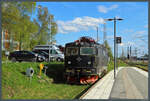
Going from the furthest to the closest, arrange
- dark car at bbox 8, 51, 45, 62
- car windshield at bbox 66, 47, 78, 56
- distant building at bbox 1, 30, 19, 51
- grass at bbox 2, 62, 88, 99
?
dark car at bbox 8, 51, 45, 62
car windshield at bbox 66, 47, 78, 56
distant building at bbox 1, 30, 19, 51
grass at bbox 2, 62, 88, 99

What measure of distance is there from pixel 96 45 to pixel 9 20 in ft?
23.6

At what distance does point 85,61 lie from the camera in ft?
51.8

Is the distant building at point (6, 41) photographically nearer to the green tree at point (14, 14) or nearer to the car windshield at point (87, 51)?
the green tree at point (14, 14)

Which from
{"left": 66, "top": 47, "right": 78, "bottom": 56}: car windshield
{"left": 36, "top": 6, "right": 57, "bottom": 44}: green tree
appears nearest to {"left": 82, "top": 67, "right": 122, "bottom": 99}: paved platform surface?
{"left": 66, "top": 47, "right": 78, "bottom": 56}: car windshield

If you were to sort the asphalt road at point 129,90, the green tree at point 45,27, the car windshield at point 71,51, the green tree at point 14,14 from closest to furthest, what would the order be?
the asphalt road at point 129,90, the green tree at point 14,14, the car windshield at point 71,51, the green tree at point 45,27

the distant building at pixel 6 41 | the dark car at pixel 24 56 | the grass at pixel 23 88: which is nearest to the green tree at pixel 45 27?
the dark car at pixel 24 56

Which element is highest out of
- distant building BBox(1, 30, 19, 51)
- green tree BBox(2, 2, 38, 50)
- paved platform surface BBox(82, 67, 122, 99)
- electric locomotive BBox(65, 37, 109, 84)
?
green tree BBox(2, 2, 38, 50)

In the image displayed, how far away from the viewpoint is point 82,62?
51.9 ft

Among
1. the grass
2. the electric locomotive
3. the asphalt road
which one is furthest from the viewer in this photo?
Answer: the electric locomotive

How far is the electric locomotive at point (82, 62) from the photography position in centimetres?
1559

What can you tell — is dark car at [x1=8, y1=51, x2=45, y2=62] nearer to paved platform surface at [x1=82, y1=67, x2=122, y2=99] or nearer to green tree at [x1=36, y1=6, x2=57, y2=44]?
green tree at [x1=36, y1=6, x2=57, y2=44]

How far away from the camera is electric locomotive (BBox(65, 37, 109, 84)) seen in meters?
15.6

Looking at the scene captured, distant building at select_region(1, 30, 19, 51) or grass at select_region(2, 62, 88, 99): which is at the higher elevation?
distant building at select_region(1, 30, 19, 51)

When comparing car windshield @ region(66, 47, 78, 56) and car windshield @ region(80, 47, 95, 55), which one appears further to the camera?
car windshield @ region(66, 47, 78, 56)
